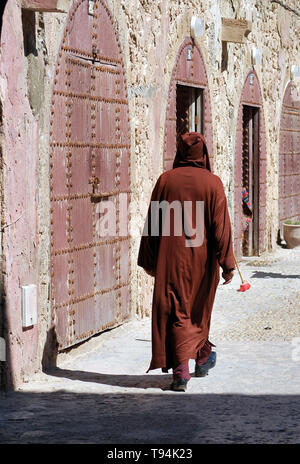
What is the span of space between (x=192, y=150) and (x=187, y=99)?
4.74 m

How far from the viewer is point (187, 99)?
10.9 metres

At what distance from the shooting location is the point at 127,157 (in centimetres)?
842

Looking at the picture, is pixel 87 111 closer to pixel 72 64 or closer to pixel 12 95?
pixel 72 64

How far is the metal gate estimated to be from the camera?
22.8 ft

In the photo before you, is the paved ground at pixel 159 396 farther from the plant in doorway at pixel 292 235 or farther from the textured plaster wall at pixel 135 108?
the plant in doorway at pixel 292 235

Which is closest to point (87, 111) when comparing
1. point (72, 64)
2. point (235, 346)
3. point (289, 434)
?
point (72, 64)

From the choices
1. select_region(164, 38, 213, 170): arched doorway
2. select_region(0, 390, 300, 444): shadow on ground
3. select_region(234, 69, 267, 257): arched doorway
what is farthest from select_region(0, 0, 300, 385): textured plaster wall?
select_region(0, 390, 300, 444): shadow on ground

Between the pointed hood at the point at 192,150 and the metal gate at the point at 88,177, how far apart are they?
3.13ft

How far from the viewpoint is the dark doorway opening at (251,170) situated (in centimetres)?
1392

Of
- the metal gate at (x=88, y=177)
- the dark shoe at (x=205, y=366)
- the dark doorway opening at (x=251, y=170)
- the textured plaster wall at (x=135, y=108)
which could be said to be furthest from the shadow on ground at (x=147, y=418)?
the dark doorway opening at (x=251, y=170)

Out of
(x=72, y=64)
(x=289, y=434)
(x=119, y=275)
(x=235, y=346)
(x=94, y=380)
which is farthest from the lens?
(x=119, y=275)

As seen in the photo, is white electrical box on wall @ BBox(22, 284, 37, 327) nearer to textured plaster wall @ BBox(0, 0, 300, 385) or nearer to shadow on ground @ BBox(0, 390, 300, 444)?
textured plaster wall @ BBox(0, 0, 300, 385)

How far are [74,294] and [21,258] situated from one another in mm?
1073

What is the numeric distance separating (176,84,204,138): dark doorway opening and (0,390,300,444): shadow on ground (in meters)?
5.27
